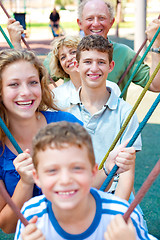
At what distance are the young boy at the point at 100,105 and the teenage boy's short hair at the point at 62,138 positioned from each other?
2.32ft

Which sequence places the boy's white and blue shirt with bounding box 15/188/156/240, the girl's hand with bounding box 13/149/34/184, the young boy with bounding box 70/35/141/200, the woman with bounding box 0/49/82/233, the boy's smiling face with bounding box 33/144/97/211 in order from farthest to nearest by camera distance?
the young boy with bounding box 70/35/141/200 < the woman with bounding box 0/49/82/233 < the girl's hand with bounding box 13/149/34/184 < the boy's white and blue shirt with bounding box 15/188/156/240 < the boy's smiling face with bounding box 33/144/97/211

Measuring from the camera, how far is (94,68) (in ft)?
5.97

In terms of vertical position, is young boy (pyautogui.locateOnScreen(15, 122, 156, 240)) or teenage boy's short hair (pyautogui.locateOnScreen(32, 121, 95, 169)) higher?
teenage boy's short hair (pyautogui.locateOnScreen(32, 121, 95, 169))

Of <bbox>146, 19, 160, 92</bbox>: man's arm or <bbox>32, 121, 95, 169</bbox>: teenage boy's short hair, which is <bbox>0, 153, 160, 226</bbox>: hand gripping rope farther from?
<bbox>146, 19, 160, 92</bbox>: man's arm

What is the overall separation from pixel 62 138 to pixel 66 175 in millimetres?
105

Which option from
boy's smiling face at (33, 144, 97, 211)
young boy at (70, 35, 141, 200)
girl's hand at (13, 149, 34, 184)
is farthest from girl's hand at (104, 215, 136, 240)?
young boy at (70, 35, 141, 200)

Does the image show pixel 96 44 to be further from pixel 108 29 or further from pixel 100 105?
pixel 108 29

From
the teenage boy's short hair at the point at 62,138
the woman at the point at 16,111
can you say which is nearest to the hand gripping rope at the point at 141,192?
the teenage boy's short hair at the point at 62,138

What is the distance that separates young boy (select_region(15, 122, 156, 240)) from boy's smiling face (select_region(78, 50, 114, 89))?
734 mm

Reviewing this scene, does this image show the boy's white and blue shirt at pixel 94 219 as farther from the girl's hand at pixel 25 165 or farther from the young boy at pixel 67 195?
the girl's hand at pixel 25 165

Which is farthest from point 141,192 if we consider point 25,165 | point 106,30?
point 106,30

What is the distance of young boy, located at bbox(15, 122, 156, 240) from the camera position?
3.42ft

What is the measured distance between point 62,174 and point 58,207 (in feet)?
0.46

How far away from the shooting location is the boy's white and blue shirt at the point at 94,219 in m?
1.14
